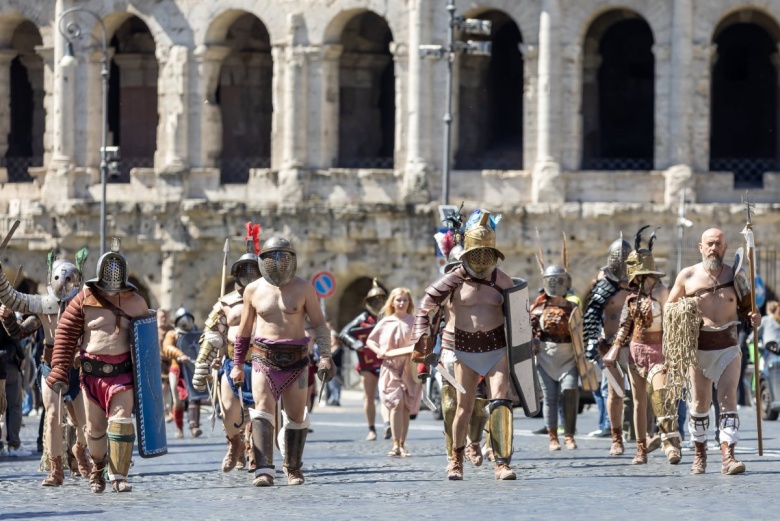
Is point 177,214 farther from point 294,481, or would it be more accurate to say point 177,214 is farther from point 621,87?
point 294,481

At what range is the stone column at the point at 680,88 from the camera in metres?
33.3

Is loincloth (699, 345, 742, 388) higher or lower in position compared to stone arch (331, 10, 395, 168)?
Result: lower

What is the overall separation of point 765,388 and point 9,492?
11189 mm

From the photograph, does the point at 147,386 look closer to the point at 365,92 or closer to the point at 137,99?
the point at 365,92

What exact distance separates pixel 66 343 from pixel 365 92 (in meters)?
23.1

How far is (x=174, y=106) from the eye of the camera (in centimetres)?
3688

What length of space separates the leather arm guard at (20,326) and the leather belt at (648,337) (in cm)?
447

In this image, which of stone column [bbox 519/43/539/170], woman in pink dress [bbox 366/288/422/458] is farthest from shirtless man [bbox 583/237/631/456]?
stone column [bbox 519/43/539/170]

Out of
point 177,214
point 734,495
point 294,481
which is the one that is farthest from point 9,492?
point 177,214

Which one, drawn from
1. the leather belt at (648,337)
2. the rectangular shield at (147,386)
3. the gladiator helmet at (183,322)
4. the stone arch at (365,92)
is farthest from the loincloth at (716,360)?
the stone arch at (365,92)

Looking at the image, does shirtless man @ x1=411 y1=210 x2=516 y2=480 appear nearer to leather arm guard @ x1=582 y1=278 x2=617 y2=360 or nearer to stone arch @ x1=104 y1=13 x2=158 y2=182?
leather arm guard @ x1=582 y1=278 x2=617 y2=360

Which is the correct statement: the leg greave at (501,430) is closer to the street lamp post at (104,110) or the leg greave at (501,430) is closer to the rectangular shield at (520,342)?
the rectangular shield at (520,342)

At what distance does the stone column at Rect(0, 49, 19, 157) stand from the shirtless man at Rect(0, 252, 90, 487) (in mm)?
23728

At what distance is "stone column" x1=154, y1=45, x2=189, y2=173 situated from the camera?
1447 inches
